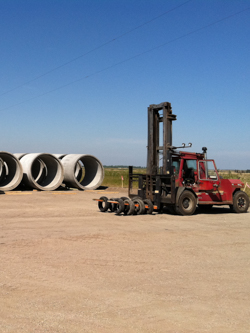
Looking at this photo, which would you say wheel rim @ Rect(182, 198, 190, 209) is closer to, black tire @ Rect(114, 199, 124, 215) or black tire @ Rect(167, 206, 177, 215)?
black tire @ Rect(167, 206, 177, 215)

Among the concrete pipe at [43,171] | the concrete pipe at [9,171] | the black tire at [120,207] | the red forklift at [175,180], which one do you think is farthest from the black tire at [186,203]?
the concrete pipe at [9,171]

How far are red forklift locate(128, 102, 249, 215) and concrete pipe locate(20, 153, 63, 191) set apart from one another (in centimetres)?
1110

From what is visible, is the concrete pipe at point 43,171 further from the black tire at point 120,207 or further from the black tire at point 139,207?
the black tire at point 139,207

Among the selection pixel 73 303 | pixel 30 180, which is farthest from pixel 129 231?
pixel 30 180

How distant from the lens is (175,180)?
538 inches

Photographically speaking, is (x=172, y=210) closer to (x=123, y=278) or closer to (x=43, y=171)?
(x=123, y=278)

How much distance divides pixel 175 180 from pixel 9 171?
15.1 meters

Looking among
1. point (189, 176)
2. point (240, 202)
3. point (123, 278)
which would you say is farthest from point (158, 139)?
point (123, 278)

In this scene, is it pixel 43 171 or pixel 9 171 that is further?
pixel 43 171

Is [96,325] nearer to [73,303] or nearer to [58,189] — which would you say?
[73,303]

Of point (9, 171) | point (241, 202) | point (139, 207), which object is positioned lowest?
point (139, 207)

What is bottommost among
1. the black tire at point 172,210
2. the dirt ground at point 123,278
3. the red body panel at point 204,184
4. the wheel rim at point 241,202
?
the dirt ground at point 123,278

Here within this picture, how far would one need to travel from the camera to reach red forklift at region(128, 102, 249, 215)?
13.6 metres

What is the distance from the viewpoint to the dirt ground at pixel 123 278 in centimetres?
435
